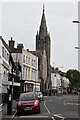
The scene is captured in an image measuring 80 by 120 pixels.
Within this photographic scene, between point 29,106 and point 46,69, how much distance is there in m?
93.5

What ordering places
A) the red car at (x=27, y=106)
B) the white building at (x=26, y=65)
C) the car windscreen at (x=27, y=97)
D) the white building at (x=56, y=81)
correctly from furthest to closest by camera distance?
the white building at (x=56, y=81) → the white building at (x=26, y=65) → the car windscreen at (x=27, y=97) → the red car at (x=27, y=106)

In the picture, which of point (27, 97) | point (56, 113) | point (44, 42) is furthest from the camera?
point (44, 42)

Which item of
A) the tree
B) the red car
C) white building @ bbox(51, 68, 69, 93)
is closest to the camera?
the red car

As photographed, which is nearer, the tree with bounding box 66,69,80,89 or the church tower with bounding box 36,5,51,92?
the church tower with bounding box 36,5,51,92

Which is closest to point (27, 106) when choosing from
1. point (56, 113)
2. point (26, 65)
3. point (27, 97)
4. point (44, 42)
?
point (27, 97)

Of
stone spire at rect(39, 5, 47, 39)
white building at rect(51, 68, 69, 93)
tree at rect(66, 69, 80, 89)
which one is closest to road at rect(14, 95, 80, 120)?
white building at rect(51, 68, 69, 93)

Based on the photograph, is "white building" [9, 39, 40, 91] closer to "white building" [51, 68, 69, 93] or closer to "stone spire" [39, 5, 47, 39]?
"white building" [51, 68, 69, 93]

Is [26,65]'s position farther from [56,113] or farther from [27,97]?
[56,113]

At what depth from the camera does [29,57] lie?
3191 inches

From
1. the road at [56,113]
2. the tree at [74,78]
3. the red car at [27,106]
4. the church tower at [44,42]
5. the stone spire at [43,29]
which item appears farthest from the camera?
the tree at [74,78]

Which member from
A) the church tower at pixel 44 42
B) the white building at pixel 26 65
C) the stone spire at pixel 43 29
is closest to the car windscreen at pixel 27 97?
the white building at pixel 26 65

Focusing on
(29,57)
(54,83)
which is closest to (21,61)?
(29,57)

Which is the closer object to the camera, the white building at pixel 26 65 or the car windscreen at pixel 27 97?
the car windscreen at pixel 27 97

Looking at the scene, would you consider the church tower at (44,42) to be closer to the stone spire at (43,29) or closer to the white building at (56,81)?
Answer: the stone spire at (43,29)
